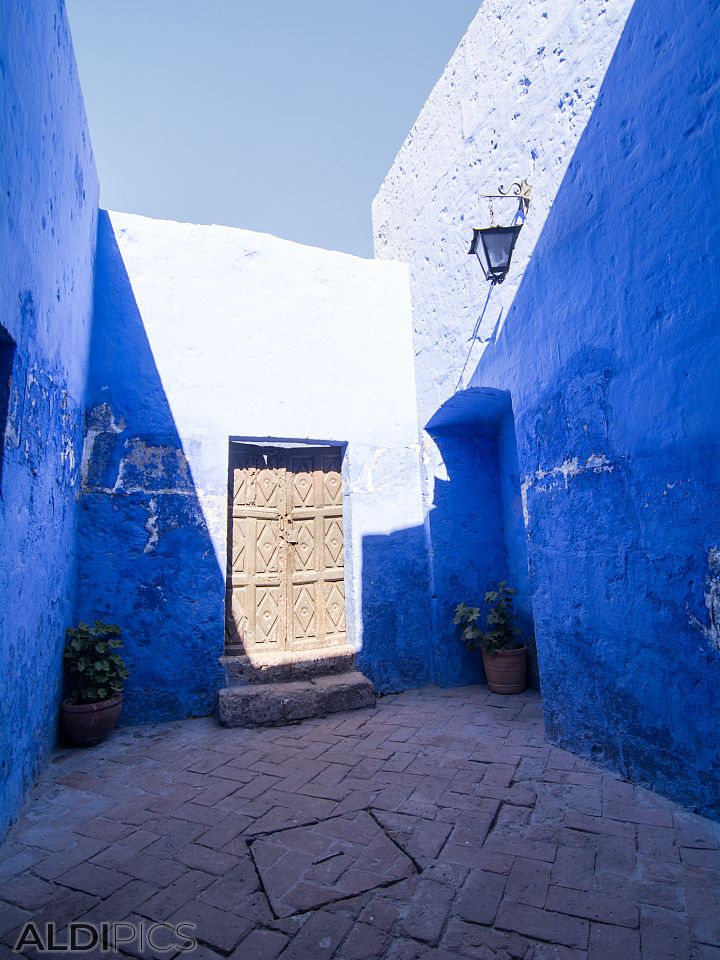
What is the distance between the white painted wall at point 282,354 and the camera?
479 centimetres

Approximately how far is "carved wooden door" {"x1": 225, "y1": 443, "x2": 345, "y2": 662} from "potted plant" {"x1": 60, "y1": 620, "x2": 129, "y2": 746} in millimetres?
1047

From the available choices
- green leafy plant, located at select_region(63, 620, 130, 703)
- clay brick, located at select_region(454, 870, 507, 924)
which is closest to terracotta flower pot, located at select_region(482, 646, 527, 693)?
clay brick, located at select_region(454, 870, 507, 924)

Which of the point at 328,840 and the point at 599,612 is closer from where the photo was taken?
the point at 328,840

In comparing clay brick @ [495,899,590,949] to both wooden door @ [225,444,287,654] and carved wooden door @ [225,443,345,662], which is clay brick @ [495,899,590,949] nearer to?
carved wooden door @ [225,443,345,662]

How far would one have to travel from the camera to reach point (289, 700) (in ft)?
13.5

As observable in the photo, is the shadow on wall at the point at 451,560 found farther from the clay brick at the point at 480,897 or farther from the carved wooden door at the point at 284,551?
the clay brick at the point at 480,897

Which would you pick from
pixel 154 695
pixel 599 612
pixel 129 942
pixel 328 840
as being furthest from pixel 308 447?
pixel 129 942

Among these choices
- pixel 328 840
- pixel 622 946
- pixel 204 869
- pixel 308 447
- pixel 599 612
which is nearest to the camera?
pixel 622 946

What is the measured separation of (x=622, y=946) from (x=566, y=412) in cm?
268

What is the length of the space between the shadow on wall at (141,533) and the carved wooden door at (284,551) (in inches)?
12.7

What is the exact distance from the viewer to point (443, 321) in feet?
16.9

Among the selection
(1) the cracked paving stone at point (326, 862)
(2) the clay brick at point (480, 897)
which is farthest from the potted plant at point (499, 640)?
(2) the clay brick at point (480, 897)

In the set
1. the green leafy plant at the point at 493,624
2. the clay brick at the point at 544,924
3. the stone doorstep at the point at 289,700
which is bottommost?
the clay brick at the point at 544,924

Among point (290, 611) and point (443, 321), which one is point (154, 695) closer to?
point (290, 611)
